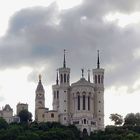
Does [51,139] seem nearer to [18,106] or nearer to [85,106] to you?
[85,106]

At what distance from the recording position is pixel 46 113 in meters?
142

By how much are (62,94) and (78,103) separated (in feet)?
14.4

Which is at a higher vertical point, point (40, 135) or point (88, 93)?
point (88, 93)

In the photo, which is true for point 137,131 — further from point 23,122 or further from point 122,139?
point 23,122

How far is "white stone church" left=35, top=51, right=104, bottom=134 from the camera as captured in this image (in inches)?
5541

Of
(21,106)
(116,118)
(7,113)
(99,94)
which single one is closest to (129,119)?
(116,118)

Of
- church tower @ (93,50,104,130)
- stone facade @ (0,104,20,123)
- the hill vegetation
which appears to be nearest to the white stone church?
church tower @ (93,50,104,130)

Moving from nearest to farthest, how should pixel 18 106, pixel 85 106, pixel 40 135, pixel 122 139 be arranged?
pixel 122 139 < pixel 40 135 < pixel 85 106 < pixel 18 106

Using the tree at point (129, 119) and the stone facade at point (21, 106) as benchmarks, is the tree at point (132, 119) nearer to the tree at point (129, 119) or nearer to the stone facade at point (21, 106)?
the tree at point (129, 119)

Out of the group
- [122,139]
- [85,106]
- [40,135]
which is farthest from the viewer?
[85,106]

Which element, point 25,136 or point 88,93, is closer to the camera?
point 25,136

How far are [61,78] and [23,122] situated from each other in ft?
38.9

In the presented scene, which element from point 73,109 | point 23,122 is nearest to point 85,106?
point 73,109

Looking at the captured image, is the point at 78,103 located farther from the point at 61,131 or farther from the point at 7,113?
the point at 7,113
